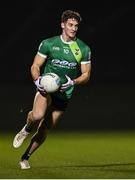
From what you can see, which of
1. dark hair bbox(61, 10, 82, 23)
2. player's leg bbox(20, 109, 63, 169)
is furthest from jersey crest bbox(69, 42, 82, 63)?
player's leg bbox(20, 109, 63, 169)

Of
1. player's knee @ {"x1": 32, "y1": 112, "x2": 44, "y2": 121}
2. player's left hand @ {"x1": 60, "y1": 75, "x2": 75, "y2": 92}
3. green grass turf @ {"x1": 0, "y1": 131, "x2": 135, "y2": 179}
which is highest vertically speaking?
player's left hand @ {"x1": 60, "y1": 75, "x2": 75, "y2": 92}

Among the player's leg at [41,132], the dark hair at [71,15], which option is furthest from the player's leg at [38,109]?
the dark hair at [71,15]

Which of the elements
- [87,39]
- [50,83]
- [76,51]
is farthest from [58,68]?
[87,39]

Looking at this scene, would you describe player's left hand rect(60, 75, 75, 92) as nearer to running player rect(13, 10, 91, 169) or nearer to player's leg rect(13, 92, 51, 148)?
running player rect(13, 10, 91, 169)

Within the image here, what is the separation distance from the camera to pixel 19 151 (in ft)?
48.0

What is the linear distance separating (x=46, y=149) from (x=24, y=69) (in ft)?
18.6

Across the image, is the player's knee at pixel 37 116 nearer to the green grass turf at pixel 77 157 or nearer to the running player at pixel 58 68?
the running player at pixel 58 68

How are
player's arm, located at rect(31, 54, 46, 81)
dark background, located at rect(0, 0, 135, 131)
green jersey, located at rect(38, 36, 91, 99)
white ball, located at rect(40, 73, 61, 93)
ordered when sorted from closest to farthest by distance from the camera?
white ball, located at rect(40, 73, 61, 93) < player's arm, located at rect(31, 54, 46, 81) < green jersey, located at rect(38, 36, 91, 99) < dark background, located at rect(0, 0, 135, 131)

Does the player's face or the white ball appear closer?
the white ball

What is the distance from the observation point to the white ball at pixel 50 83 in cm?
1087

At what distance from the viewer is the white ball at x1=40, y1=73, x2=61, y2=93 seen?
10.9m

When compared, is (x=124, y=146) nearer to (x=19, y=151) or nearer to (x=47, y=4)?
(x=19, y=151)

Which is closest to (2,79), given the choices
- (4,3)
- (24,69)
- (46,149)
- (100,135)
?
(24,69)

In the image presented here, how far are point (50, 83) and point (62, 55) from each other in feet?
2.21
